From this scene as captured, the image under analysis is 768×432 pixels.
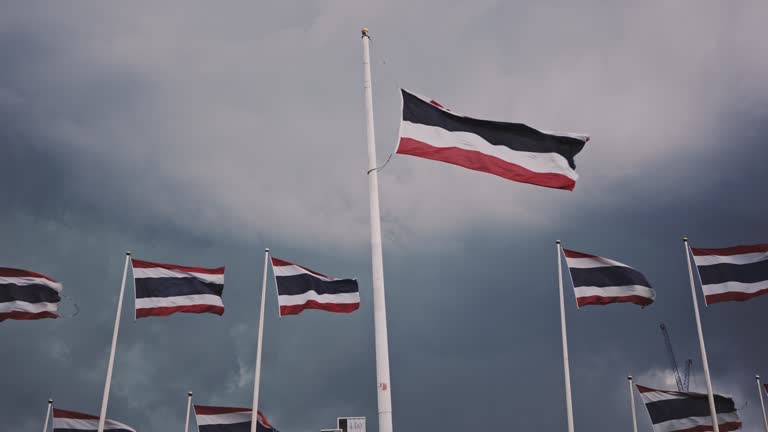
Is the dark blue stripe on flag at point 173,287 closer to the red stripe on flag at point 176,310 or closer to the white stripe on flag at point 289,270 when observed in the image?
the red stripe on flag at point 176,310

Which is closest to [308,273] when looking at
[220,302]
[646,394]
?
[220,302]

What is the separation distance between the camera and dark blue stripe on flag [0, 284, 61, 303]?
107 feet

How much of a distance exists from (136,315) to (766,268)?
102 feet

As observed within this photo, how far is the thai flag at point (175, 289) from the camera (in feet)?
98.2

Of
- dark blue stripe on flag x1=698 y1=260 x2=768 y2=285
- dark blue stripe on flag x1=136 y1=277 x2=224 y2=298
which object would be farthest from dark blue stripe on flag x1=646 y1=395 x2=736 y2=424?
dark blue stripe on flag x1=136 y1=277 x2=224 y2=298

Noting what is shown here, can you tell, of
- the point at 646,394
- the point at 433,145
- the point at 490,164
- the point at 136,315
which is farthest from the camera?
the point at 646,394

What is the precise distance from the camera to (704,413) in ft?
121

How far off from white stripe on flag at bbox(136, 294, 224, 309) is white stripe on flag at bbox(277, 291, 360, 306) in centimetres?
322

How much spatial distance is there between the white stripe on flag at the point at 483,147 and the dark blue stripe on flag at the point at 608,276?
1295cm

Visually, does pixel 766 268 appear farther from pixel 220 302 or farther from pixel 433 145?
pixel 220 302

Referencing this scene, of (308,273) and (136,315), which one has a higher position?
(308,273)

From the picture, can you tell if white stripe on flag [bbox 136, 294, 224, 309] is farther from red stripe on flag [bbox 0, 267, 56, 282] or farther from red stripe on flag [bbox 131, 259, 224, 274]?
red stripe on flag [bbox 0, 267, 56, 282]

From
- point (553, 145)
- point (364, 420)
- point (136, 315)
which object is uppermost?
point (553, 145)

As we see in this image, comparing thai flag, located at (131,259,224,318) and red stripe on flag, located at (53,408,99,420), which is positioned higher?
thai flag, located at (131,259,224,318)
